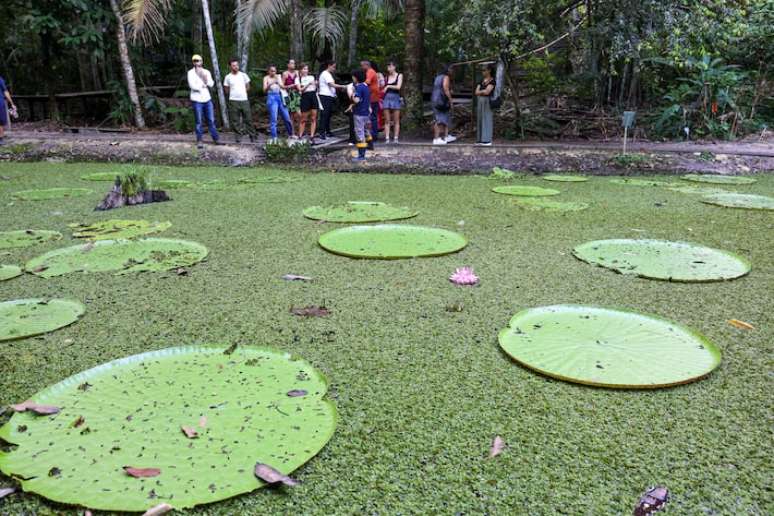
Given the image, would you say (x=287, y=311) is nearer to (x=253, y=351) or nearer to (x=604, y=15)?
(x=253, y=351)

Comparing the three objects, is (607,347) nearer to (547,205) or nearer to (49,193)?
(547,205)

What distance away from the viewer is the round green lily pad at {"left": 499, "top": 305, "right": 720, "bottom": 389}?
177cm

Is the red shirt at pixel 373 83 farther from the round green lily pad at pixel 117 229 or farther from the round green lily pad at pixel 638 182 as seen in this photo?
the round green lily pad at pixel 117 229

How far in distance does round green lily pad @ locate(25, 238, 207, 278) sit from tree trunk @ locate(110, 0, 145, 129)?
25.9ft

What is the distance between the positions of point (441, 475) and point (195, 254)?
2.27 meters

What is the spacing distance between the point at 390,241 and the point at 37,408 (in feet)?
6.98

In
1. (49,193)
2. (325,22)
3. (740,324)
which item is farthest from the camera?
(325,22)

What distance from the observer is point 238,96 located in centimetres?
809

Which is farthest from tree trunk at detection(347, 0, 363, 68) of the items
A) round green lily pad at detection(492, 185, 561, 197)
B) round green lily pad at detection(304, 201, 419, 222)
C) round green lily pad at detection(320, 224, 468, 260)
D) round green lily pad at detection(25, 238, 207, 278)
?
round green lily pad at detection(25, 238, 207, 278)

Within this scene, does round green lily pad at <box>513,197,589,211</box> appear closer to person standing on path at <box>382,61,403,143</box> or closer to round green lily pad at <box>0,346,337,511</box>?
round green lily pad at <box>0,346,337,511</box>

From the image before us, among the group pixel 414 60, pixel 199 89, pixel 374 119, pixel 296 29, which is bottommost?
pixel 374 119

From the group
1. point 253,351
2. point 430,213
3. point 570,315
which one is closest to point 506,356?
point 570,315

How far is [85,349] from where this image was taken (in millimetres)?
2027

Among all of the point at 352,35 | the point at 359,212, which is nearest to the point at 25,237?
the point at 359,212
